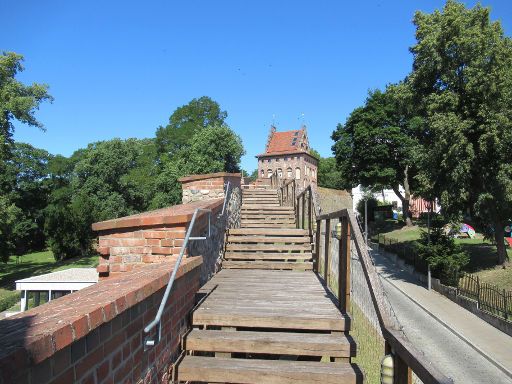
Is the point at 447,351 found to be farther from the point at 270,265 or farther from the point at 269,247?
the point at 270,265

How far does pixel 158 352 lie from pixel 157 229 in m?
1.71

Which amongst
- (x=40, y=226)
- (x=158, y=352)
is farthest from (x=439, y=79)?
(x=40, y=226)

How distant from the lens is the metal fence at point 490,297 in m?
15.5

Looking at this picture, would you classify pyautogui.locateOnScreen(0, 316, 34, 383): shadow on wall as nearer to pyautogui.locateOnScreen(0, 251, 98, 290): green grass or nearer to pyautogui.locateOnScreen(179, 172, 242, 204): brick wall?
pyautogui.locateOnScreen(179, 172, 242, 204): brick wall

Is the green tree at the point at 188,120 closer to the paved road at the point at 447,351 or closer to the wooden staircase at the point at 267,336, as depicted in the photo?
the paved road at the point at 447,351

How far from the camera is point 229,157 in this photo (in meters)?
40.4

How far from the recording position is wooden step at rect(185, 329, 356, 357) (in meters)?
4.05

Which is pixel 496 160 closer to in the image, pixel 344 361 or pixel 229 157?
pixel 344 361

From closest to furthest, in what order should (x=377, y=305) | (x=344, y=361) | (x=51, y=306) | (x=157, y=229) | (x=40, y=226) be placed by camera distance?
1. (x=51, y=306)
2. (x=377, y=305)
3. (x=344, y=361)
4. (x=157, y=229)
5. (x=40, y=226)

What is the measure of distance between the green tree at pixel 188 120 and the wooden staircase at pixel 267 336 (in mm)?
44098

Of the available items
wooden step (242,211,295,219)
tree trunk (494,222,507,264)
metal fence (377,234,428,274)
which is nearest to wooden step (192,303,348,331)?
wooden step (242,211,295,219)

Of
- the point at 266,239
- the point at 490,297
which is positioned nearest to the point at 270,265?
the point at 266,239

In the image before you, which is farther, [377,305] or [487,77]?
[487,77]

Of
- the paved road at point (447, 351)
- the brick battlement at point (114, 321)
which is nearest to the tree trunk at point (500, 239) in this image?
the paved road at point (447, 351)
